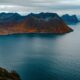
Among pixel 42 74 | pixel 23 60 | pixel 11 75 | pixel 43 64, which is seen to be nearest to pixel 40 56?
pixel 23 60

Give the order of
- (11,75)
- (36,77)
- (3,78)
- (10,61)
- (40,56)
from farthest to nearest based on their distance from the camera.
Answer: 1. (40,56)
2. (10,61)
3. (36,77)
4. (11,75)
5. (3,78)

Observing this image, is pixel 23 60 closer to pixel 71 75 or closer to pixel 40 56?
pixel 40 56

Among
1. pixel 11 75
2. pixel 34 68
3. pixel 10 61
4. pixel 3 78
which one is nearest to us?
pixel 3 78

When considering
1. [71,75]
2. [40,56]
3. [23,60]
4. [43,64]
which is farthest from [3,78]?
[40,56]

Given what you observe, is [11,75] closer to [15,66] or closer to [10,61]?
[15,66]

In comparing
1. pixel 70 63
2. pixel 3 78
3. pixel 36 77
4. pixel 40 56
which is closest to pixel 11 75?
pixel 3 78

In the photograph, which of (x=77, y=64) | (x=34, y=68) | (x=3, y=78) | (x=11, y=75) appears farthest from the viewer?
(x=77, y=64)

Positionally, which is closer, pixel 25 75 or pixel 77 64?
pixel 25 75

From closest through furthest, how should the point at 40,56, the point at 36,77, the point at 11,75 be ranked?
1. the point at 11,75
2. the point at 36,77
3. the point at 40,56

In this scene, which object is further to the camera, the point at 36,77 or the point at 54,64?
the point at 54,64
